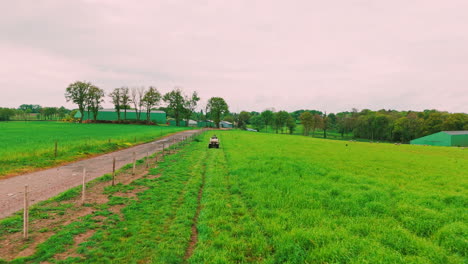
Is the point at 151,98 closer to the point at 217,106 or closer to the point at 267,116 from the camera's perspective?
the point at 217,106

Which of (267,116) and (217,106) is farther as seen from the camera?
(267,116)

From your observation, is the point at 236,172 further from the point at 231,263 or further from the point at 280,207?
the point at 231,263

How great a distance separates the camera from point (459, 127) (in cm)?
9138

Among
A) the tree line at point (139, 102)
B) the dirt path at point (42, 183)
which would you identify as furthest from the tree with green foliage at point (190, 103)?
the dirt path at point (42, 183)

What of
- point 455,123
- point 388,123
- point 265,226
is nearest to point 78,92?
point 265,226

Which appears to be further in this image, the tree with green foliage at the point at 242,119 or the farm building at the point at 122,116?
the tree with green foliage at the point at 242,119

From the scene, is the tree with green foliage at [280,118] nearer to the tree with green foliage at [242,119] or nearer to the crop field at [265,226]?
the tree with green foliage at [242,119]

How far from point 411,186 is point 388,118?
117 meters

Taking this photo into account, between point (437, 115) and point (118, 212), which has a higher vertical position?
point (437, 115)

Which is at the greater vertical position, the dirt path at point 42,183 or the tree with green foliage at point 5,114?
the tree with green foliage at point 5,114

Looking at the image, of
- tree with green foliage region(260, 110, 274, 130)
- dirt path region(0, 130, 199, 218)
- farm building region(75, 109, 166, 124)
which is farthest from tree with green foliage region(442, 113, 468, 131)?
farm building region(75, 109, 166, 124)

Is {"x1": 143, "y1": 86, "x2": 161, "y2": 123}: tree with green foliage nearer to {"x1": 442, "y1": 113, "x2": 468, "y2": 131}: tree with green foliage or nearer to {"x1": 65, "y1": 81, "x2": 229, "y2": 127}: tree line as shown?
{"x1": 65, "y1": 81, "x2": 229, "y2": 127}: tree line

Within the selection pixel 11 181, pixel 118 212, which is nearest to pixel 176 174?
pixel 118 212

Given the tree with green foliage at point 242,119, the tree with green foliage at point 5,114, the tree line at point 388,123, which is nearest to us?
the tree line at point 388,123
